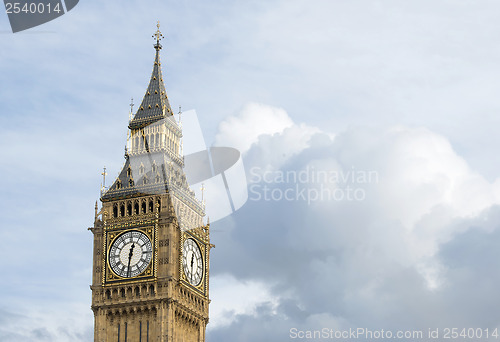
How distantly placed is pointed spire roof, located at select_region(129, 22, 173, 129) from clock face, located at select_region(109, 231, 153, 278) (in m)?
17.7

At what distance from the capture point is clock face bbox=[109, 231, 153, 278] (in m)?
182

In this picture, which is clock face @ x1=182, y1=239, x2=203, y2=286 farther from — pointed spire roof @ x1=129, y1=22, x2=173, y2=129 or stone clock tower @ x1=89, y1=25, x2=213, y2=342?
pointed spire roof @ x1=129, y1=22, x2=173, y2=129

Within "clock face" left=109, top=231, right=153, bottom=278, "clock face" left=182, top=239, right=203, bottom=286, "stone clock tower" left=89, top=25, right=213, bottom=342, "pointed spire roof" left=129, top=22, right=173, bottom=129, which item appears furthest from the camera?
"pointed spire roof" left=129, top=22, right=173, bottom=129

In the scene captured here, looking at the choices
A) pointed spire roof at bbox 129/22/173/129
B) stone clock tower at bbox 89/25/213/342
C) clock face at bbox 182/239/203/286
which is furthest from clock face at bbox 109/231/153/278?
pointed spire roof at bbox 129/22/173/129

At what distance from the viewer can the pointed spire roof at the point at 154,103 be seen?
194m

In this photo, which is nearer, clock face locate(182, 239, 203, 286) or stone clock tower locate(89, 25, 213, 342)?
stone clock tower locate(89, 25, 213, 342)

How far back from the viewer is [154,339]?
178875mm

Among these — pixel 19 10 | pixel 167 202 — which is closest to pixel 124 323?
pixel 167 202

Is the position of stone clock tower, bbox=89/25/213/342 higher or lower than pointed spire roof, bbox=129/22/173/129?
lower

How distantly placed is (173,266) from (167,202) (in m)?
8.74

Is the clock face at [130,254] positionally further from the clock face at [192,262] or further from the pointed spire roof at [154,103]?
the pointed spire roof at [154,103]

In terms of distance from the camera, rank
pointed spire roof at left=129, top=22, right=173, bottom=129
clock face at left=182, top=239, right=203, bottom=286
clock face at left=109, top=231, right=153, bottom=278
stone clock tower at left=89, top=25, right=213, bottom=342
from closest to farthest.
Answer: stone clock tower at left=89, top=25, right=213, bottom=342 → clock face at left=109, top=231, right=153, bottom=278 → clock face at left=182, top=239, right=203, bottom=286 → pointed spire roof at left=129, top=22, right=173, bottom=129

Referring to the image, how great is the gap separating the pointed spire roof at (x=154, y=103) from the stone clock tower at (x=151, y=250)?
0.24m

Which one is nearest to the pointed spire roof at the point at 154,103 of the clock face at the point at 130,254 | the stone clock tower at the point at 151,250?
the stone clock tower at the point at 151,250
